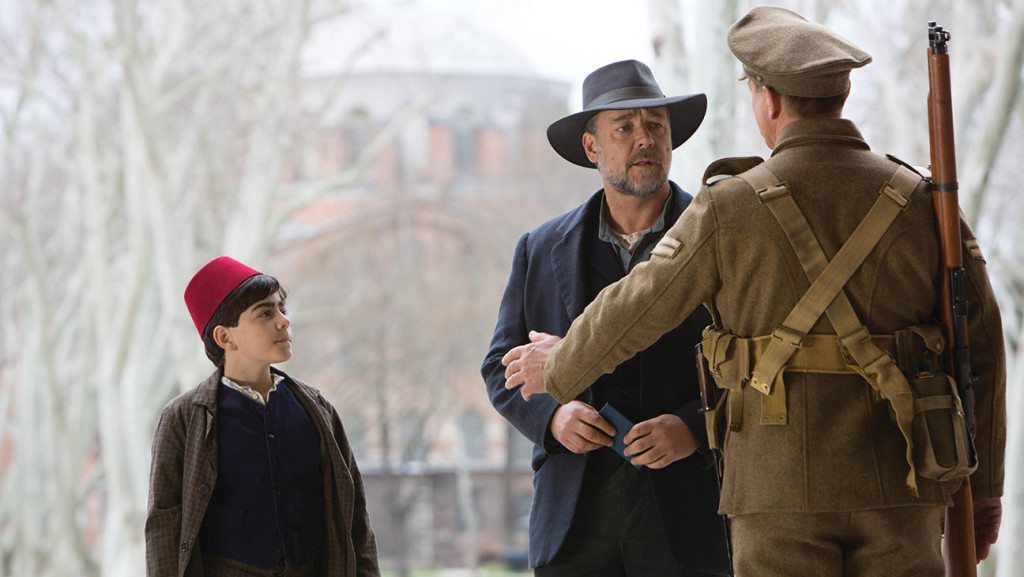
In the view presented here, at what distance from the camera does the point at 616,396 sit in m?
3.53

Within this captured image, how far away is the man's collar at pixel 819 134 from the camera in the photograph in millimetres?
2902

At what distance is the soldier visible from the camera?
9.01 ft

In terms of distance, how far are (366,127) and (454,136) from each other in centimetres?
651

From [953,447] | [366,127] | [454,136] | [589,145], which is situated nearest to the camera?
[953,447]

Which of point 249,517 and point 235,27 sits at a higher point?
point 235,27

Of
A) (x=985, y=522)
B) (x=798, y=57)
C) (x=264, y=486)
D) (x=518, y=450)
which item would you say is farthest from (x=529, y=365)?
(x=518, y=450)

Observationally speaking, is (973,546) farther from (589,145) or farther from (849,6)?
(849,6)

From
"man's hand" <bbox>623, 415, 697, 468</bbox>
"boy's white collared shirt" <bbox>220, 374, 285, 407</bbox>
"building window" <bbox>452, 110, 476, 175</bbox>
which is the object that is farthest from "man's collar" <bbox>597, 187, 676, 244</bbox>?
"building window" <bbox>452, 110, 476, 175</bbox>

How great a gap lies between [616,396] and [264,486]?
0.96m

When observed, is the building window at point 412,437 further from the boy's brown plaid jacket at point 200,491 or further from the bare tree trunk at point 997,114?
the boy's brown plaid jacket at point 200,491

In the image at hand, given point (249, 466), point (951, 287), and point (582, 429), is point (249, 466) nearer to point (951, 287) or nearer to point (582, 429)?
point (582, 429)

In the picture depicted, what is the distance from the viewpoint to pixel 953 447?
271 cm

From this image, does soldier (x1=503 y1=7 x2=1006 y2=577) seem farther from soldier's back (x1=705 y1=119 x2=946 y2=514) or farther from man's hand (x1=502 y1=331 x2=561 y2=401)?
man's hand (x1=502 y1=331 x2=561 y2=401)

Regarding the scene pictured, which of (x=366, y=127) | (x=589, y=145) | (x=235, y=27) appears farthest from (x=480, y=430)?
(x=589, y=145)
